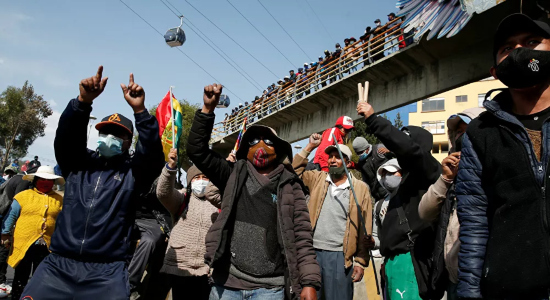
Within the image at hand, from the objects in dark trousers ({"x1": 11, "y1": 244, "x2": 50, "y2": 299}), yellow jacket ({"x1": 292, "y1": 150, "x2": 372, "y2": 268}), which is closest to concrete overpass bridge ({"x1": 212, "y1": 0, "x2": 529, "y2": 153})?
yellow jacket ({"x1": 292, "y1": 150, "x2": 372, "y2": 268})

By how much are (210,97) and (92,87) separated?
889mm

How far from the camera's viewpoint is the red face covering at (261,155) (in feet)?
11.0

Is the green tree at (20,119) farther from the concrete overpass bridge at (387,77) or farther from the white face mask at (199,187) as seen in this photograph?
the white face mask at (199,187)

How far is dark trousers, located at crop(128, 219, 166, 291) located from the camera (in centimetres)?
462

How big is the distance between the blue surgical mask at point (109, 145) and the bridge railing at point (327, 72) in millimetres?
8203

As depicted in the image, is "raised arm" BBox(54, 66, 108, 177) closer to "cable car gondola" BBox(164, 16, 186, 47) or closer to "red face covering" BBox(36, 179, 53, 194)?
"red face covering" BBox(36, 179, 53, 194)

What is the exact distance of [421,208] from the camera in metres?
2.95

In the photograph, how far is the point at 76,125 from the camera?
3158 millimetres

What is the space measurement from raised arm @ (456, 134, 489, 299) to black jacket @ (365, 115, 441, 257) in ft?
3.13

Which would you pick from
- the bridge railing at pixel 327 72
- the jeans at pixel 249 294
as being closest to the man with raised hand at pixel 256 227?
the jeans at pixel 249 294

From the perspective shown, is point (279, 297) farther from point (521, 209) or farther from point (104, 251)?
point (521, 209)

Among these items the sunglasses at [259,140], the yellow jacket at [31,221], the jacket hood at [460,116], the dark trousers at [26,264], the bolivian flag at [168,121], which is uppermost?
→ the bolivian flag at [168,121]

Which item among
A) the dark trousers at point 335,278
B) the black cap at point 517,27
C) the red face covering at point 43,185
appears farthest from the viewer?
the red face covering at point 43,185

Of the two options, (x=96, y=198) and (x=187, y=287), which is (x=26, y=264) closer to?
(x=187, y=287)
